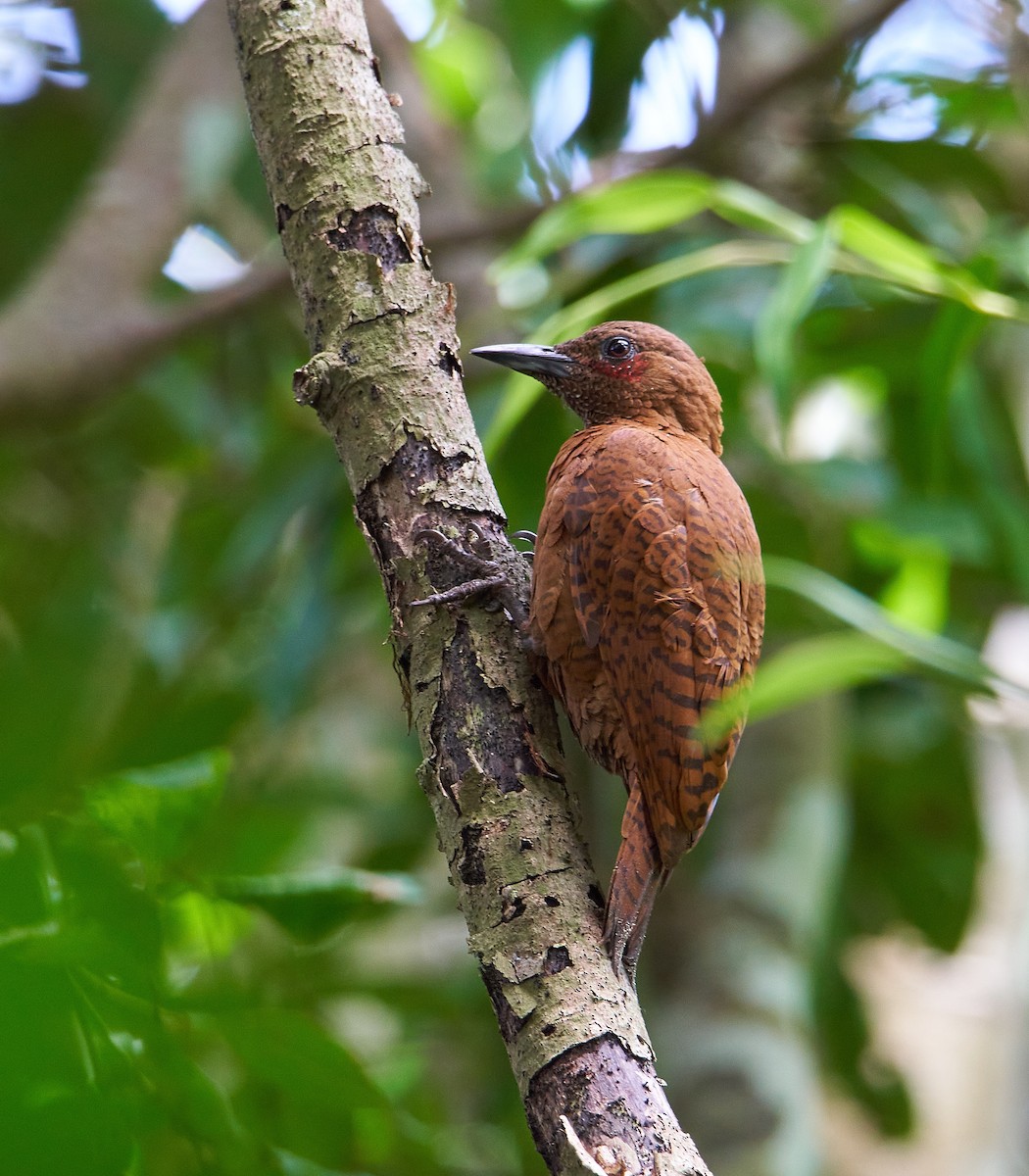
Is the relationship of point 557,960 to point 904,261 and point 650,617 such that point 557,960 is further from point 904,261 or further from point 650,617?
point 904,261

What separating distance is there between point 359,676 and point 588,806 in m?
2.02

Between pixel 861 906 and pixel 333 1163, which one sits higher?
pixel 861 906

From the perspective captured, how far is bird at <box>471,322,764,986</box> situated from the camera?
1.98m

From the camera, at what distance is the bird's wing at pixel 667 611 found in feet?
6.54

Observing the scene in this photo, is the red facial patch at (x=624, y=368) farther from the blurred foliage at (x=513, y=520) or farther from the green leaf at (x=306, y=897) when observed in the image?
the green leaf at (x=306, y=897)

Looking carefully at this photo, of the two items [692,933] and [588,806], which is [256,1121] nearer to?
[692,933]

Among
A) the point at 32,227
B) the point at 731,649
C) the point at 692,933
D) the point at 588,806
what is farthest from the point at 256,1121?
the point at 32,227

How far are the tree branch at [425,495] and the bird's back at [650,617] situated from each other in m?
0.22

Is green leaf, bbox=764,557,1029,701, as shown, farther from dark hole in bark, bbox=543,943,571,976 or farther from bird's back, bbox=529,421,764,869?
dark hole in bark, bbox=543,943,571,976

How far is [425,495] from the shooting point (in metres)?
1.71

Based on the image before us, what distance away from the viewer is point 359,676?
5551 millimetres

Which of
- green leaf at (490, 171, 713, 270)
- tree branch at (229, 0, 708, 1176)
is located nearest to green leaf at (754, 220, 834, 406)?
green leaf at (490, 171, 713, 270)

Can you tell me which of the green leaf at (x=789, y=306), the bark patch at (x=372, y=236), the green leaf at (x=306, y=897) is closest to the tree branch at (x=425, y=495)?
the bark patch at (x=372, y=236)

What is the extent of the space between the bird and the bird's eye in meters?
0.35
